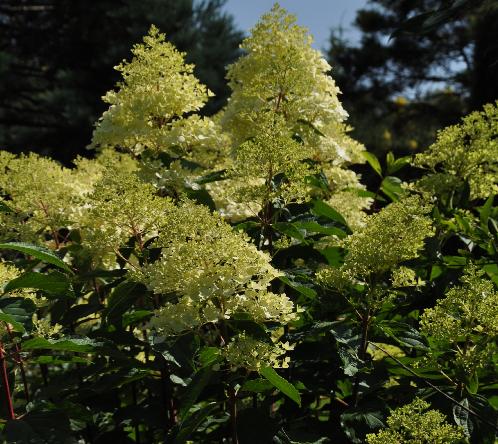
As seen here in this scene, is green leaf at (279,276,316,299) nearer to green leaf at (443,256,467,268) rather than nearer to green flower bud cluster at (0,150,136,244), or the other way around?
green leaf at (443,256,467,268)

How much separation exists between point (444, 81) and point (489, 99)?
30.0 ft

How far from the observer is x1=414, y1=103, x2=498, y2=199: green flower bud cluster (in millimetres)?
2559

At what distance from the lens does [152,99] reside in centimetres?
246

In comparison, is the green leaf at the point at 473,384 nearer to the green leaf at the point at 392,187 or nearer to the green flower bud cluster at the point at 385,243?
the green flower bud cluster at the point at 385,243

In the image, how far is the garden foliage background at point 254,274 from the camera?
1.79 m

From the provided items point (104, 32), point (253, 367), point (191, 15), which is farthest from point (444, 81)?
point (253, 367)

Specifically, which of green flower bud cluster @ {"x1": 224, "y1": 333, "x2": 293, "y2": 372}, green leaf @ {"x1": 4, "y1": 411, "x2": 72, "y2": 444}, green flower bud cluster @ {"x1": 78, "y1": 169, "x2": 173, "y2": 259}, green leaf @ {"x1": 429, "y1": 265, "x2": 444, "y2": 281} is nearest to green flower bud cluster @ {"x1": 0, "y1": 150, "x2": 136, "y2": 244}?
green flower bud cluster @ {"x1": 78, "y1": 169, "x2": 173, "y2": 259}

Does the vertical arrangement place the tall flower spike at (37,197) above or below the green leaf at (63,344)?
above

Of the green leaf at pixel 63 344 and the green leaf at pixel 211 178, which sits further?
the green leaf at pixel 211 178

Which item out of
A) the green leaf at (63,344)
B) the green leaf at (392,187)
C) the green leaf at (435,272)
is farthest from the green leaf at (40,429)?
the green leaf at (392,187)

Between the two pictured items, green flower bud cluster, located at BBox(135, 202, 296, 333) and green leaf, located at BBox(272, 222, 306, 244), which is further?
green leaf, located at BBox(272, 222, 306, 244)

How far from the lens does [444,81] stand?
1756 cm

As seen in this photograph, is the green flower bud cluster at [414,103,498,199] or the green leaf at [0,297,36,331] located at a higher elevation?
the green flower bud cluster at [414,103,498,199]

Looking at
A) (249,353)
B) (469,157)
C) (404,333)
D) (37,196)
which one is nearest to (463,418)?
(404,333)
